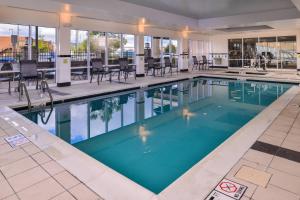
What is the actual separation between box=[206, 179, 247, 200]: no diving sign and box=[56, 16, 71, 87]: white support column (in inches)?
270

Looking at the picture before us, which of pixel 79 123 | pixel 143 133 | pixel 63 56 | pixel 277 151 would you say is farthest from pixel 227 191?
pixel 63 56

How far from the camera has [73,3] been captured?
591cm

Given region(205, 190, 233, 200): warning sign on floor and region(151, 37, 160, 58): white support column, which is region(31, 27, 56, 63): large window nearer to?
region(151, 37, 160, 58): white support column

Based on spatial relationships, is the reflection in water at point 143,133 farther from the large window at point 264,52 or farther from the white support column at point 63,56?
the large window at point 264,52

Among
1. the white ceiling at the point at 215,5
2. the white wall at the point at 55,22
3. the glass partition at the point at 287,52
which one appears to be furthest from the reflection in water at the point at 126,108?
the glass partition at the point at 287,52

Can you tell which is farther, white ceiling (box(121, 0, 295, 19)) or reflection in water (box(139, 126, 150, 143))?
white ceiling (box(121, 0, 295, 19))

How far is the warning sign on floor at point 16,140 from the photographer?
3087 mm

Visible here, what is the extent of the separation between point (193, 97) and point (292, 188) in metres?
5.25

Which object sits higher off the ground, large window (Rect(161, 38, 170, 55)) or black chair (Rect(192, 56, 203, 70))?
large window (Rect(161, 38, 170, 55))

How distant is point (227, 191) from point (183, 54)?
38.4ft

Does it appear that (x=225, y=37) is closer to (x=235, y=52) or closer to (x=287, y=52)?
(x=235, y=52)

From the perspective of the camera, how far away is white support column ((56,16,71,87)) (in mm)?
7707

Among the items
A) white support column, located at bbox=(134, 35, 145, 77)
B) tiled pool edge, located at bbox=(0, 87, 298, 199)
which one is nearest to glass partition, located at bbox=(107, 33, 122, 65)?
white support column, located at bbox=(134, 35, 145, 77)

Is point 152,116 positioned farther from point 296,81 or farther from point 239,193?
point 296,81
